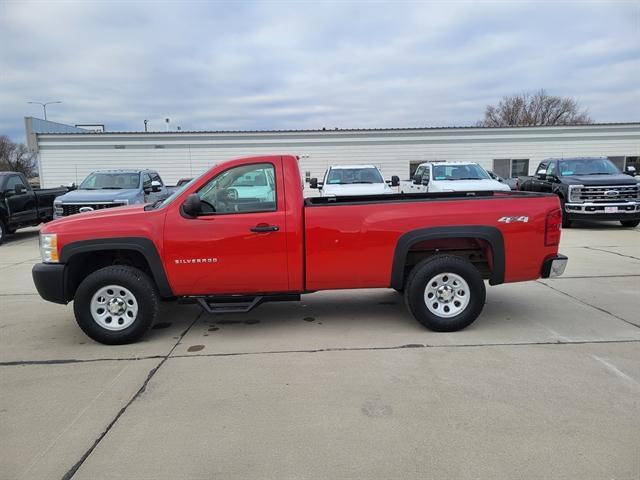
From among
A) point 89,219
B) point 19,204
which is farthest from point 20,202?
point 89,219

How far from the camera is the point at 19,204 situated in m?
13.6

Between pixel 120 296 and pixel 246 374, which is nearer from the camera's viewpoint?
pixel 246 374

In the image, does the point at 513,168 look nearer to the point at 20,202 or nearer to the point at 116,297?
the point at 20,202

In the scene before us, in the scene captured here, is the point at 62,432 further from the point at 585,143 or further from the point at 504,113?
the point at 504,113

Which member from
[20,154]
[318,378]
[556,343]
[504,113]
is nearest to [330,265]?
[318,378]

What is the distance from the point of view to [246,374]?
4.21m

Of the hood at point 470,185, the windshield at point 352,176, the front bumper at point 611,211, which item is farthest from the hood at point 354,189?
the front bumper at point 611,211

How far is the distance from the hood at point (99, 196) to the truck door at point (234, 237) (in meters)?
8.05

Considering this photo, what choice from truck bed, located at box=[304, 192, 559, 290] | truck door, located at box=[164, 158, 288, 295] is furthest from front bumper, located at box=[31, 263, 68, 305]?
truck bed, located at box=[304, 192, 559, 290]

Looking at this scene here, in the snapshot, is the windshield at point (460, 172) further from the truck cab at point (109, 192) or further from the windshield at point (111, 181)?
the windshield at point (111, 181)

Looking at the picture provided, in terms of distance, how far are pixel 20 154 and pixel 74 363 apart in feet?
254

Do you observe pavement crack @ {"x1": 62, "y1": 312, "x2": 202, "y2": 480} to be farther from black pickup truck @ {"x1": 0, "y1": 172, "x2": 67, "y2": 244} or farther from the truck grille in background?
the truck grille in background

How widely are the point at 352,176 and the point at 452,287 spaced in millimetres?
8644

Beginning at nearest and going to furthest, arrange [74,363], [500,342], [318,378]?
[318,378], [74,363], [500,342]
